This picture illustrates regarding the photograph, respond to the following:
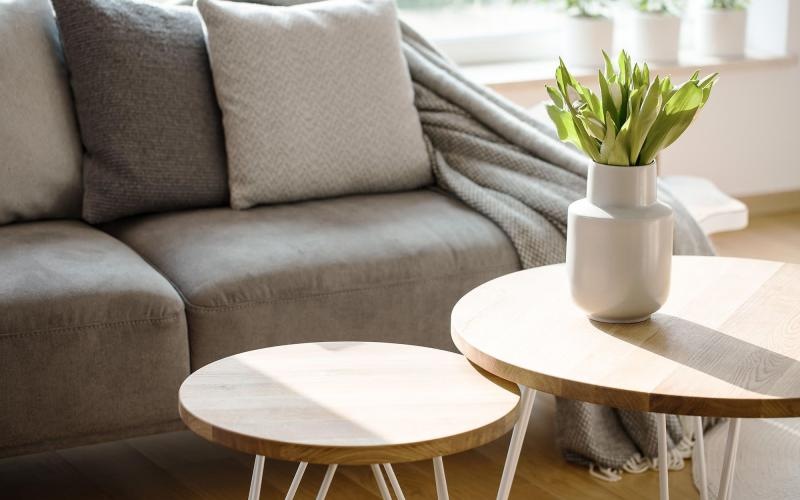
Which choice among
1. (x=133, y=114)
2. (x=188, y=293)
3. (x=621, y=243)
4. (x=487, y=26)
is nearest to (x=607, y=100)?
(x=621, y=243)

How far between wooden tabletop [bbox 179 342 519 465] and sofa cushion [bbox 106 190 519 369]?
0.55 meters

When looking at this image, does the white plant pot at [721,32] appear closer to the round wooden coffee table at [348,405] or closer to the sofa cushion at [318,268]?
the sofa cushion at [318,268]

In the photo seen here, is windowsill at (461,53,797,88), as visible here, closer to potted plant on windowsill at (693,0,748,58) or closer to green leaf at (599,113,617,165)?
potted plant on windowsill at (693,0,748,58)

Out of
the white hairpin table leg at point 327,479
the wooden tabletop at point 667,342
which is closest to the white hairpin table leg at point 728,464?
the wooden tabletop at point 667,342

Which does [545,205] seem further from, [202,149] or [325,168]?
[202,149]

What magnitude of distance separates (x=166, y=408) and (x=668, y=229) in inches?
40.4

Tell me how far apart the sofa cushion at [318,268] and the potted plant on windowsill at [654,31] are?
5.76ft

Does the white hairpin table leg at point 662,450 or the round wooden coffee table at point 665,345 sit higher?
the round wooden coffee table at point 665,345

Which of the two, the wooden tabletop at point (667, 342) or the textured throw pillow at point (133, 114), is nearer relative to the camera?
the wooden tabletop at point (667, 342)

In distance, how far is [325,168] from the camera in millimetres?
2770

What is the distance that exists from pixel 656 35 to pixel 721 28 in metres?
0.28

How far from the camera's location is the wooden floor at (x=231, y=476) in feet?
7.76

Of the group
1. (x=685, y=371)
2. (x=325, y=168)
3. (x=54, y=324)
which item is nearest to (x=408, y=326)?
(x=325, y=168)

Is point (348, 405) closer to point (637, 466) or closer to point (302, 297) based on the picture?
point (302, 297)
